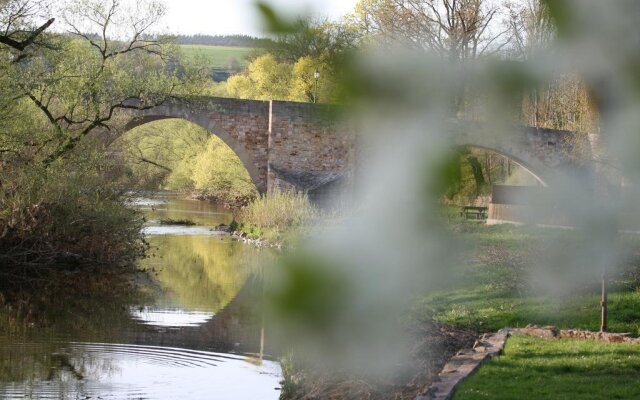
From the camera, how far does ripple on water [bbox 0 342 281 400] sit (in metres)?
Answer: 8.17

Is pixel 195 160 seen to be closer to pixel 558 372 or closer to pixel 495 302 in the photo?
pixel 495 302

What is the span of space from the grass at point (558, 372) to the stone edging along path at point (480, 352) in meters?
0.07

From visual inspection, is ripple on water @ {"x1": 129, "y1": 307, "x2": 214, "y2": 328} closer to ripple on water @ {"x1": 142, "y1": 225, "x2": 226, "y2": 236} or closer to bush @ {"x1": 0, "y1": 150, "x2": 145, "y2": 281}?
bush @ {"x1": 0, "y1": 150, "x2": 145, "y2": 281}

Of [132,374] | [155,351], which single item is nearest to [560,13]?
[132,374]

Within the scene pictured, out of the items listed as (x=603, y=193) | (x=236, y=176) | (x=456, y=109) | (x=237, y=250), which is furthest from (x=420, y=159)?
(x=236, y=176)

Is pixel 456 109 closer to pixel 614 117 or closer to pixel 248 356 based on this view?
pixel 614 117

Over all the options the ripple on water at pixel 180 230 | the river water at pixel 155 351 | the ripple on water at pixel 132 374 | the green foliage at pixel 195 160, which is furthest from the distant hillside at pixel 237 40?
the green foliage at pixel 195 160

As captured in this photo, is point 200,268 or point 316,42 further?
point 200,268

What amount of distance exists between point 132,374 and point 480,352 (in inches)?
133

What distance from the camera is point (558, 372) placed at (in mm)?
6914

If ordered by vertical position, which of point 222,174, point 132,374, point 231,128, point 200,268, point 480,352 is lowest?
point 132,374

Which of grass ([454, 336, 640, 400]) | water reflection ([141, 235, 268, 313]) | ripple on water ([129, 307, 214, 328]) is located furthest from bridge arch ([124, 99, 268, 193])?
grass ([454, 336, 640, 400])

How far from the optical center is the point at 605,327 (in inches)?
349

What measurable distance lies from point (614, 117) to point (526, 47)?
129 millimetres
